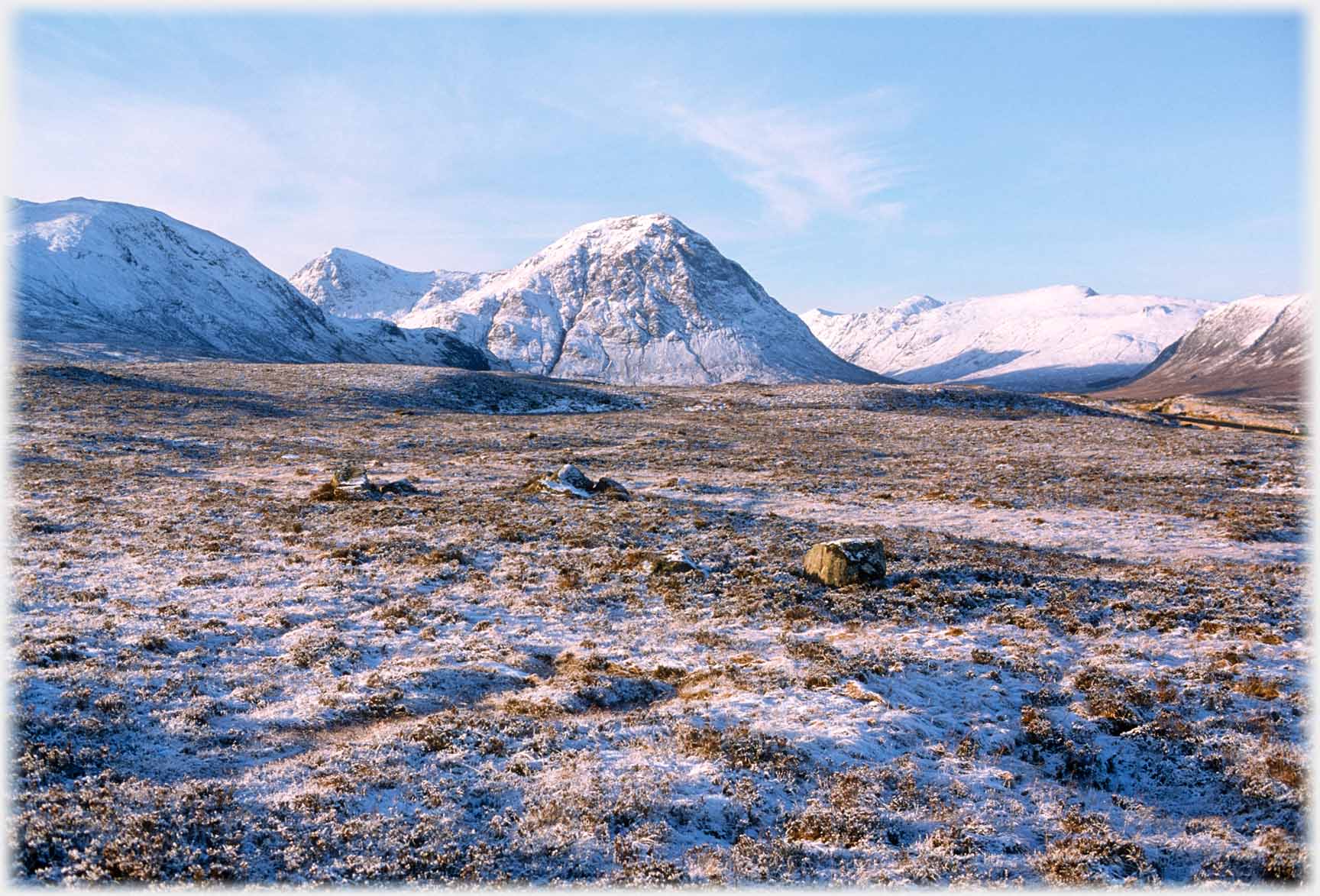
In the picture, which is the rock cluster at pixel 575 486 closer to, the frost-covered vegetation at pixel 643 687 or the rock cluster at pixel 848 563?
the frost-covered vegetation at pixel 643 687

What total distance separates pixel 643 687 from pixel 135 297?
199 m

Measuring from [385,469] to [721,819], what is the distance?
34.3m

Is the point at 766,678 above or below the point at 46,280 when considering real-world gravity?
below

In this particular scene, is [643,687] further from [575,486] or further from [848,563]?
[575,486]

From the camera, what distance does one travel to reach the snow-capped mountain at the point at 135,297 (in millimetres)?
139500

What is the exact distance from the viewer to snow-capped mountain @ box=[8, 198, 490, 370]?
139500mm

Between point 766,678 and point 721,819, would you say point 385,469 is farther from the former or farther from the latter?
point 721,819

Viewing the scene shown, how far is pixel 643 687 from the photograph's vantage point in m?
14.8

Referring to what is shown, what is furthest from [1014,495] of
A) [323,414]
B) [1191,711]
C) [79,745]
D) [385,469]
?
[323,414]

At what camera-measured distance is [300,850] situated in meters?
9.29

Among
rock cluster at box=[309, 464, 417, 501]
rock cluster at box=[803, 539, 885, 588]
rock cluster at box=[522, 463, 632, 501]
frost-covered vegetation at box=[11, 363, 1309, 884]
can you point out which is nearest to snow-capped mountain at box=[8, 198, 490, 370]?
rock cluster at box=[309, 464, 417, 501]

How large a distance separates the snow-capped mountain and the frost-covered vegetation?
12014 centimetres

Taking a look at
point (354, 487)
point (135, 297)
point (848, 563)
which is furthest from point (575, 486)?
Answer: point (135, 297)

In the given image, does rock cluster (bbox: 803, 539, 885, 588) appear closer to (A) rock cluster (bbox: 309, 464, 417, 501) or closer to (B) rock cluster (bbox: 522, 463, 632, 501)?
(B) rock cluster (bbox: 522, 463, 632, 501)
